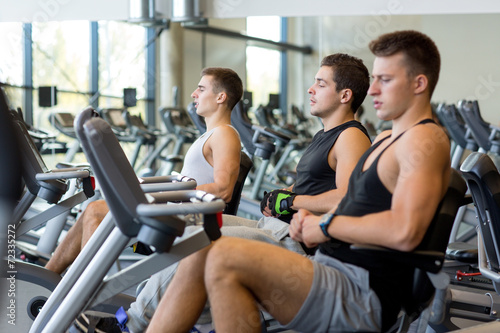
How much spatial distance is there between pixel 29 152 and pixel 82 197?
352 millimetres

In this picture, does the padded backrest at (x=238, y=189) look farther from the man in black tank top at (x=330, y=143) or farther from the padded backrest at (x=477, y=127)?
the padded backrest at (x=477, y=127)

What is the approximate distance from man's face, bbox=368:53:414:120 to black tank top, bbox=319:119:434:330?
0.08 meters

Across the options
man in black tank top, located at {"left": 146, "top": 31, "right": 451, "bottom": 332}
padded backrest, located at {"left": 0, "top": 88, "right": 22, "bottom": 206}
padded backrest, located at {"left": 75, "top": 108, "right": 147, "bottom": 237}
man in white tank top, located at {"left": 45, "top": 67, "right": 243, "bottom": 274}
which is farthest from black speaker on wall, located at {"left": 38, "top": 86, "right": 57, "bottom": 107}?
padded backrest, located at {"left": 0, "top": 88, "right": 22, "bottom": 206}

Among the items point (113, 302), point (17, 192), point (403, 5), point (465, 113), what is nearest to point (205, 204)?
point (17, 192)

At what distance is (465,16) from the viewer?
9.31m

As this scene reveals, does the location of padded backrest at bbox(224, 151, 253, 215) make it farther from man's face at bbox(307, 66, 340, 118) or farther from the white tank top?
man's face at bbox(307, 66, 340, 118)

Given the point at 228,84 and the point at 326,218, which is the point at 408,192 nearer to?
the point at 326,218

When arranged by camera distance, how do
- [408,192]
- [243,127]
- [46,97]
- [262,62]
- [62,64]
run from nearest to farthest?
[408,192]
[243,127]
[46,97]
[62,64]
[262,62]

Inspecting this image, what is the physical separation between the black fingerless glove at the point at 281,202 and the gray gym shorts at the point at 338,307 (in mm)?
676

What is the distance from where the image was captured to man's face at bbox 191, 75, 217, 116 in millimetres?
2930

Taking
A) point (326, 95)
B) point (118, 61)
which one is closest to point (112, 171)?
point (326, 95)

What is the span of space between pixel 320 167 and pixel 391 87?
2.41ft

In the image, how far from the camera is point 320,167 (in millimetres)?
2355

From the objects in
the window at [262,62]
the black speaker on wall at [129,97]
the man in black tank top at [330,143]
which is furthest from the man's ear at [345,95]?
the window at [262,62]
